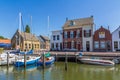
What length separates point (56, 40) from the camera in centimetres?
5103

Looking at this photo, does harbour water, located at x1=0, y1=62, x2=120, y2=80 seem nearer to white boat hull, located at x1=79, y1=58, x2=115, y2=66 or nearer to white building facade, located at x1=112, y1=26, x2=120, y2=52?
white boat hull, located at x1=79, y1=58, x2=115, y2=66

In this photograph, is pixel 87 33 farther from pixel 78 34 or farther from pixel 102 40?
pixel 102 40

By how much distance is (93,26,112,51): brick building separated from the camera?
4231cm

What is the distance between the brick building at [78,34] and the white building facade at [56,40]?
147 centimetres

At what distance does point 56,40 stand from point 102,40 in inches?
543

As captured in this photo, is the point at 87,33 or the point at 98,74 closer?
the point at 98,74

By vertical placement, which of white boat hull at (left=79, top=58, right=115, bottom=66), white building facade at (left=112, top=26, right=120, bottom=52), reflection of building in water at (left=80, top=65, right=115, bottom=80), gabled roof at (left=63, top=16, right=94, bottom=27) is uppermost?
gabled roof at (left=63, top=16, right=94, bottom=27)

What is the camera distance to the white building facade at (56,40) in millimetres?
50312

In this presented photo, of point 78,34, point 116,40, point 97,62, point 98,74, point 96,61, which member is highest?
point 78,34

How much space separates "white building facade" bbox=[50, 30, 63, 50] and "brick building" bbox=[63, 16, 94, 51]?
4.81 ft

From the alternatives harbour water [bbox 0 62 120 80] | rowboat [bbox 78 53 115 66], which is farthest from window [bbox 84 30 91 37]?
harbour water [bbox 0 62 120 80]

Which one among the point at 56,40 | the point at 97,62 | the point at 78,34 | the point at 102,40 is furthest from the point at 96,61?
the point at 56,40

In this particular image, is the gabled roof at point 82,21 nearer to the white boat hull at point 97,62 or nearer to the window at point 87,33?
the window at point 87,33

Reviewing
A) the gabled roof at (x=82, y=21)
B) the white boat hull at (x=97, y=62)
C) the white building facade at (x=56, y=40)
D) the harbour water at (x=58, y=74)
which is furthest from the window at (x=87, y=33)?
the harbour water at (x=58, y=74)
